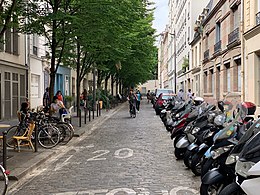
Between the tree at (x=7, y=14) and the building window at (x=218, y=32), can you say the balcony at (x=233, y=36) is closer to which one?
the building window at (x=218, y=32)

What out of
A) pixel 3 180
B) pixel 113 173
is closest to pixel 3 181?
pixel 3 180

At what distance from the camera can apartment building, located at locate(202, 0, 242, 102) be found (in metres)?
21.0

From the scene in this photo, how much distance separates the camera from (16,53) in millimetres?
20875

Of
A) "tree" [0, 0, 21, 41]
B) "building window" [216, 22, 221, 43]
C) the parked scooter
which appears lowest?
the parked scooter

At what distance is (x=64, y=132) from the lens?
12156 millimetres

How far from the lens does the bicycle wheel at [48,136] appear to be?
11.1 meters

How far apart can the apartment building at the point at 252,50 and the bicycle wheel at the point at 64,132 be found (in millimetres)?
8237

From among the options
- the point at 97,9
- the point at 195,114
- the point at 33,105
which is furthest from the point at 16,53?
the point at 195,114

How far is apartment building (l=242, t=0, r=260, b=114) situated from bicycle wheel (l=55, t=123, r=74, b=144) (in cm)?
824

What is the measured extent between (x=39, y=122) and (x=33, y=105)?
12.7 m

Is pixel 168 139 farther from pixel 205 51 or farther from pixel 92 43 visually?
pixel 205 51

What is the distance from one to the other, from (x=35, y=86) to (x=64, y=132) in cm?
1324

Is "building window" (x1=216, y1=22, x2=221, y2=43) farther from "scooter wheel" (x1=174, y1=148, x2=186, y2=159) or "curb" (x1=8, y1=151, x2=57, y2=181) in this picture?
"curb" (x1=8, y1=151, x2=57, y2=181)

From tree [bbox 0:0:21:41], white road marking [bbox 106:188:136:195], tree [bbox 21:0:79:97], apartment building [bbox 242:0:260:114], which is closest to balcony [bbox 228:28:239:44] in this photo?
apartment building [bbox 242:0:260:114]
